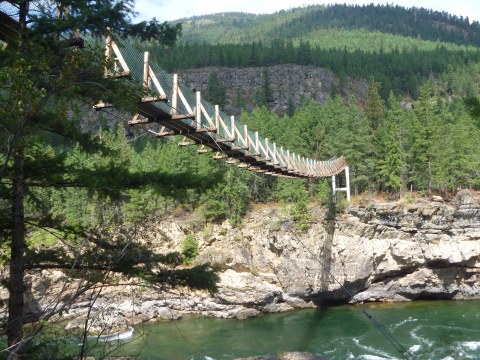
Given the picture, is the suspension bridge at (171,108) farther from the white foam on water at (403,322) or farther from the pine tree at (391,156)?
the pine tree at (391,156)

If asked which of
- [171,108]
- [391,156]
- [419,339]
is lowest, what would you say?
[419,339]

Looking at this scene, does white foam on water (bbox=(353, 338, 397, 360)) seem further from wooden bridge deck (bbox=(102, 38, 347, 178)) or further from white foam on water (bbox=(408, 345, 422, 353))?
wooden bridge deck (bbox=(102, 38, 347, 178))

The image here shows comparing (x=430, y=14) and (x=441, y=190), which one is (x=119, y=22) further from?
(x=430, y=14)

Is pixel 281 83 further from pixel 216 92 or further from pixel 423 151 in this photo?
pixel 423 151

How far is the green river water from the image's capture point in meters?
14.6

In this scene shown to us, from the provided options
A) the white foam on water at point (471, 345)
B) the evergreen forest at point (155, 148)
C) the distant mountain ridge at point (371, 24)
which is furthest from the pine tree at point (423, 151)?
the distant mountain ridge at point (371, 24)

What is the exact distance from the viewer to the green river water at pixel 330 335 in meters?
14.6

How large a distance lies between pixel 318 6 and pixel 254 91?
456ft

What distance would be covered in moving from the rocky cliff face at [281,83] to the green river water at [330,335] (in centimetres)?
4354

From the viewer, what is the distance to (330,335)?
16.7m

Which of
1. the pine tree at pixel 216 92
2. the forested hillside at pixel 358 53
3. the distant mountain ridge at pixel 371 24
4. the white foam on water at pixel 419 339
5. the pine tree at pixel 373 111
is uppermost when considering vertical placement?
the distant mountain ridge at pixel 371 24

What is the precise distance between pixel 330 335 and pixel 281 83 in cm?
5194

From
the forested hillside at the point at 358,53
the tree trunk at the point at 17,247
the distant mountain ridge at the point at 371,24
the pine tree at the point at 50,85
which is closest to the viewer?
the pine tree at the point at 50,85

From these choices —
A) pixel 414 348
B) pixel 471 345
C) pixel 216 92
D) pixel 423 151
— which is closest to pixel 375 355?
pixel 414 348
